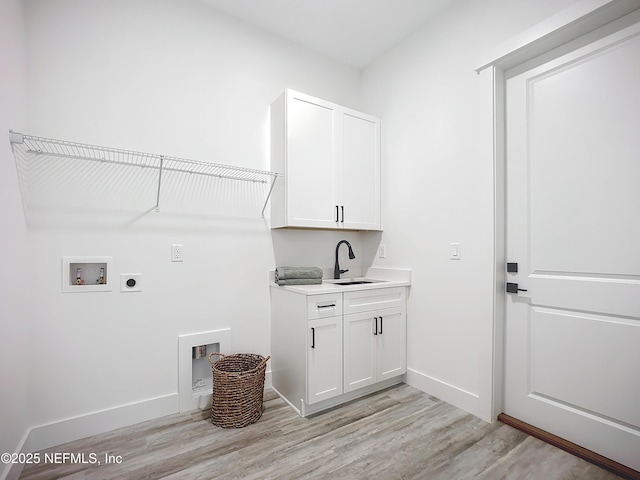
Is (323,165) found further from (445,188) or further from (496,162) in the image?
(496,162)

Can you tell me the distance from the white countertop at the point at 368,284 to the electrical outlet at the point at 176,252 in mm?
724

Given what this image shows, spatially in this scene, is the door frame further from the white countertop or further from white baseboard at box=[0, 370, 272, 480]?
white baseboard at box=[0, 370, 272, 480]

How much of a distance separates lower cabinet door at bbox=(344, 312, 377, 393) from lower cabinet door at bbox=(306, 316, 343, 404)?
66 mm

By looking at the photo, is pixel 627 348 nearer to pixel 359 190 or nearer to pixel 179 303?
pixel 359 190

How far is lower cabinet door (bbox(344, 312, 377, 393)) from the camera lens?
87.7 inches

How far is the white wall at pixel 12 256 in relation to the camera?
1.39 meters

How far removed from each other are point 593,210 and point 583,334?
69 centimetres

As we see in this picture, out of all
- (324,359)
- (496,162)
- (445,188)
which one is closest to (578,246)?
(496,162)

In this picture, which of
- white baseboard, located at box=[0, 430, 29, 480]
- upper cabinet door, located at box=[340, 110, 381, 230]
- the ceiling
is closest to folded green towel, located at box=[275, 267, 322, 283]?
Result: upper cabinet door, located at box=[340, 110, 381, 230]

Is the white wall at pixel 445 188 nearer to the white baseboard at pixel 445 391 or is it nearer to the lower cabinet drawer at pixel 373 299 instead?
the white baseboard at pixel 445 391

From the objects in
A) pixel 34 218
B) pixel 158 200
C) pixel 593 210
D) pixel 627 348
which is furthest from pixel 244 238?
pixel 627 348

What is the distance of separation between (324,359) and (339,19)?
2632mm

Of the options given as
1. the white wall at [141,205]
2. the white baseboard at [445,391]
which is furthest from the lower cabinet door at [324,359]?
the white baseboard at [445,391]

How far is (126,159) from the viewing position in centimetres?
200
